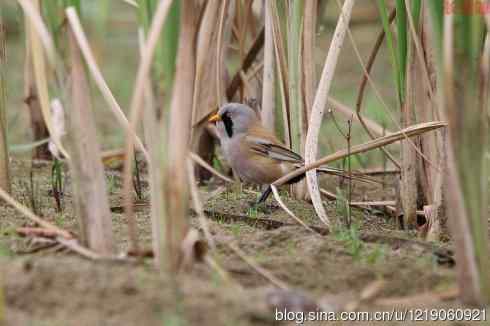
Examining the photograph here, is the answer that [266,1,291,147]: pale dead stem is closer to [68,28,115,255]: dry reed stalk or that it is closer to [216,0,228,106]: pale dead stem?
[216,0,228,106]: pale dead stem

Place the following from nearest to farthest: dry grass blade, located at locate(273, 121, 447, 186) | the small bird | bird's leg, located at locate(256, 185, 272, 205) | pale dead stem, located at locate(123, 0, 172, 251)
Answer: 1. pale dead stem, located at locate(123, 0, 172, 251)
2. dry grass blade, located at locate(273, 121, 447, 186)
3. bird's leg, located at locate(256, 185, 272, 205)
4. the small bird

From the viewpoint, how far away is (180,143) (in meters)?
2.49

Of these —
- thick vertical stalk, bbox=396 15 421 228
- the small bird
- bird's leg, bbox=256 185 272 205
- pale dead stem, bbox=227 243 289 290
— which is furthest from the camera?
the small bird

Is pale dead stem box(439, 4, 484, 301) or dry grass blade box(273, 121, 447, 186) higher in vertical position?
dry grass blade box(273, 121, 447, 186)

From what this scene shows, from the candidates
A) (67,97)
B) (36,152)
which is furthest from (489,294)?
(36,152)

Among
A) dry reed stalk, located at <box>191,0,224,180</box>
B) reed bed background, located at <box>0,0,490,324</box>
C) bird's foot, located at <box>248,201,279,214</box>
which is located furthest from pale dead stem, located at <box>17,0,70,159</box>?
bird's foot, located at <box>248,201,279,214</box>

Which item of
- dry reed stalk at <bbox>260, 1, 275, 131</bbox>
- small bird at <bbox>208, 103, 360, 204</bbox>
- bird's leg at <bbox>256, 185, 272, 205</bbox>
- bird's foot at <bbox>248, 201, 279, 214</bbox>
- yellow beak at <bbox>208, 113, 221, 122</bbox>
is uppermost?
dry reed stalk at <bbox>260, 1, 275, 131</bbox>

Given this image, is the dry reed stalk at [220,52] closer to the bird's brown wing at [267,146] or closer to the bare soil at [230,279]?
the bird's brown wing at [267,146]

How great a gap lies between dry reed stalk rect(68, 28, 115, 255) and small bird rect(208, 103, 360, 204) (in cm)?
183

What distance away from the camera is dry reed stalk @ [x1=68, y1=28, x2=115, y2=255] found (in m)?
2.74

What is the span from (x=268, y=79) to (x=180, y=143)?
189 cm

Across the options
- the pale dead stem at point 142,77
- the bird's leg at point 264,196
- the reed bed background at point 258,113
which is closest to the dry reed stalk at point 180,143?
the reed bed background at point 258,113

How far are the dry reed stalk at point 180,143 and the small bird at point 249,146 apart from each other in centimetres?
192

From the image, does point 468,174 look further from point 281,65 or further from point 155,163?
point 281,65
